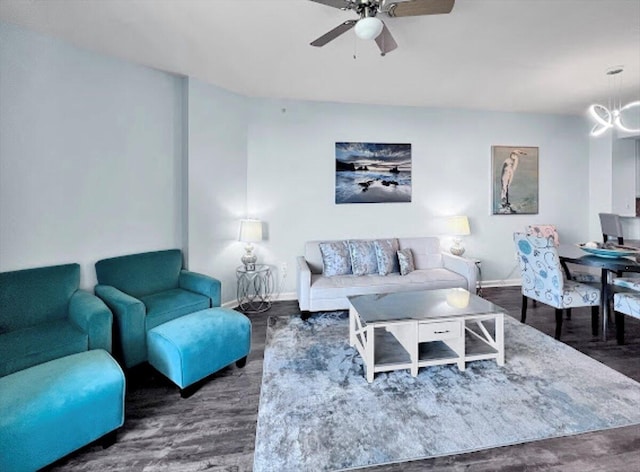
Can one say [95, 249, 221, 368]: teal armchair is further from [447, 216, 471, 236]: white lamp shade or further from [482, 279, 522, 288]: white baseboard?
[482, 279, 522, 288]: white baseboard

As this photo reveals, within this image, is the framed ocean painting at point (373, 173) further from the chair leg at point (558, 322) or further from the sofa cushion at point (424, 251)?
the chair leg at point (558, 322)

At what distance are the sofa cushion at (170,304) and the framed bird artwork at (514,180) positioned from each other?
4345 mm

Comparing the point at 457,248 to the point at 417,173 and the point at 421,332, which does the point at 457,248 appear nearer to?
the point at 417,173

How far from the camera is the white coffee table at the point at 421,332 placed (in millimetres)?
2326

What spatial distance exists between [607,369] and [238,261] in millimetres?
3732

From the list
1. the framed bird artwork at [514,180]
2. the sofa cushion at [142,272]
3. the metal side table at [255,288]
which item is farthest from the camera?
the framed bird artwork at [514,180]

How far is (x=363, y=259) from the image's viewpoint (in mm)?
3898

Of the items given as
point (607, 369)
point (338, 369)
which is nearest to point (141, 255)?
point (338, 369)

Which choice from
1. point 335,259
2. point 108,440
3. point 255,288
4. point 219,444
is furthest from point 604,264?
point 108,440

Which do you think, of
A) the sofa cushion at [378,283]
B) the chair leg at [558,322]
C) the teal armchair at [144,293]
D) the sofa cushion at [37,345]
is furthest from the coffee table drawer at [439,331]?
the sofa cushion at [37,345]

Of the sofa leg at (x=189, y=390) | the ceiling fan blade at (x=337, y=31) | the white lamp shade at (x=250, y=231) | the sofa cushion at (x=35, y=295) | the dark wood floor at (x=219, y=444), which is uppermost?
the ceiling fan blade at (x=337, y=31)

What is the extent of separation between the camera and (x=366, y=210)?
14.6 ft

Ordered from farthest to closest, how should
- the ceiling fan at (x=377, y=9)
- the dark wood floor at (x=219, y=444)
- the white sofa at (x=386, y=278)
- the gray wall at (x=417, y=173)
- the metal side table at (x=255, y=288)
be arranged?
1. the gray wall at (x=417, y=173)
2. the metal side table at (x=255, y=288)
3. the white sofa at (x=386, y=278)
4. the ceiling fan at (x=377, y=9)
5. the dark wood floor at (x=219, y=444)

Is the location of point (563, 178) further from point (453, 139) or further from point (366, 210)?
point (366, 210)
